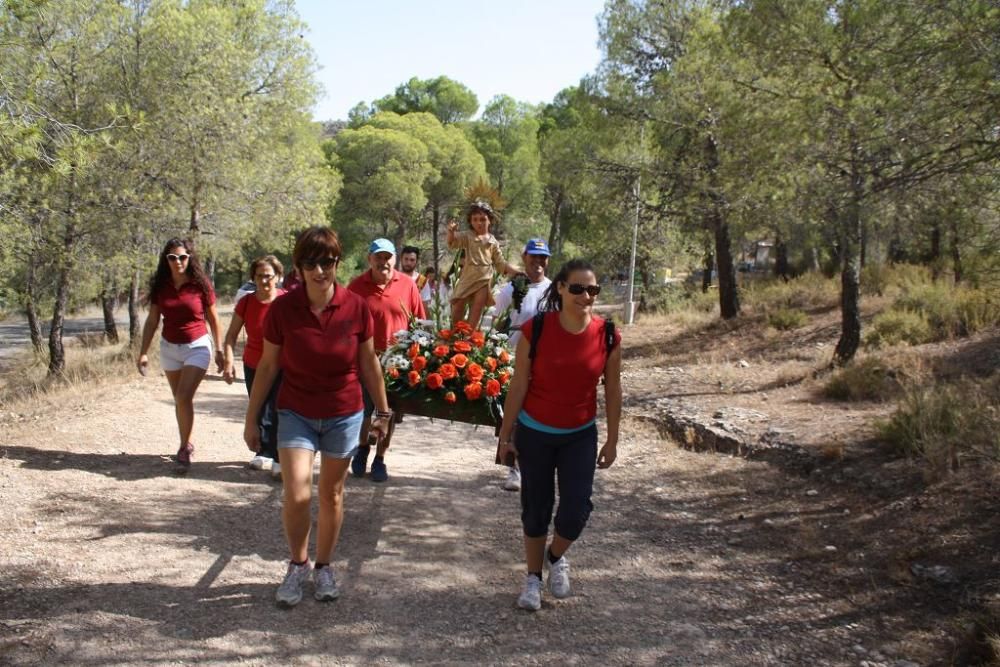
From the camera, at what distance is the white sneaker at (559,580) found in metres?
4.64

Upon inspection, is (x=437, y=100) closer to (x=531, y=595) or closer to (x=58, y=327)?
(x=58, y=327)

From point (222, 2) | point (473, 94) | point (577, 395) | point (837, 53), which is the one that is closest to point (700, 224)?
point (837, 53)

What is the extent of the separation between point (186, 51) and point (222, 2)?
464 cm

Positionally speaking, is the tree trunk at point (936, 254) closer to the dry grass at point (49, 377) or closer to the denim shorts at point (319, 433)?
the dry grass at point (49, 377)

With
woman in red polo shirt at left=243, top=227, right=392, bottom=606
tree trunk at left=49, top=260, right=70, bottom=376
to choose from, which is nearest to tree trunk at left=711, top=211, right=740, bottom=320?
tree trunk at left=49, top=260, right=70, bottom=376

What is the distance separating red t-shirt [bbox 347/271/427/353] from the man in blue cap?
737mm

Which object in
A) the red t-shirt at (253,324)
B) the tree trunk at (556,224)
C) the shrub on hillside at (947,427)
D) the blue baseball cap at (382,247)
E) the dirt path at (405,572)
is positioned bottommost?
the dirt path at (405,572)

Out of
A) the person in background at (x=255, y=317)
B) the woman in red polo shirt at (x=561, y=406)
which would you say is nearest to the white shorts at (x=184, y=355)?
the person in background at (x=255, y=317)

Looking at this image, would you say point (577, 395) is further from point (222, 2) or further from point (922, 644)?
point (222, 2)

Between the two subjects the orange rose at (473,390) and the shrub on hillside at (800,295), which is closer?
the orange rose at (473,390)

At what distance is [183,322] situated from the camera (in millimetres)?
6660

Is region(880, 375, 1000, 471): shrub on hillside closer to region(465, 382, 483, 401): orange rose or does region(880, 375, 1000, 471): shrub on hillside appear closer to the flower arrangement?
the flower arrangement

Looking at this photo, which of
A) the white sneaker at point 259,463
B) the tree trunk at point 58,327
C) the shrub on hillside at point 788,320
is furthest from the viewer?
the shrub on hillside at point 788,320

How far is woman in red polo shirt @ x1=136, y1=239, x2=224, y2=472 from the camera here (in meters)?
6.63
